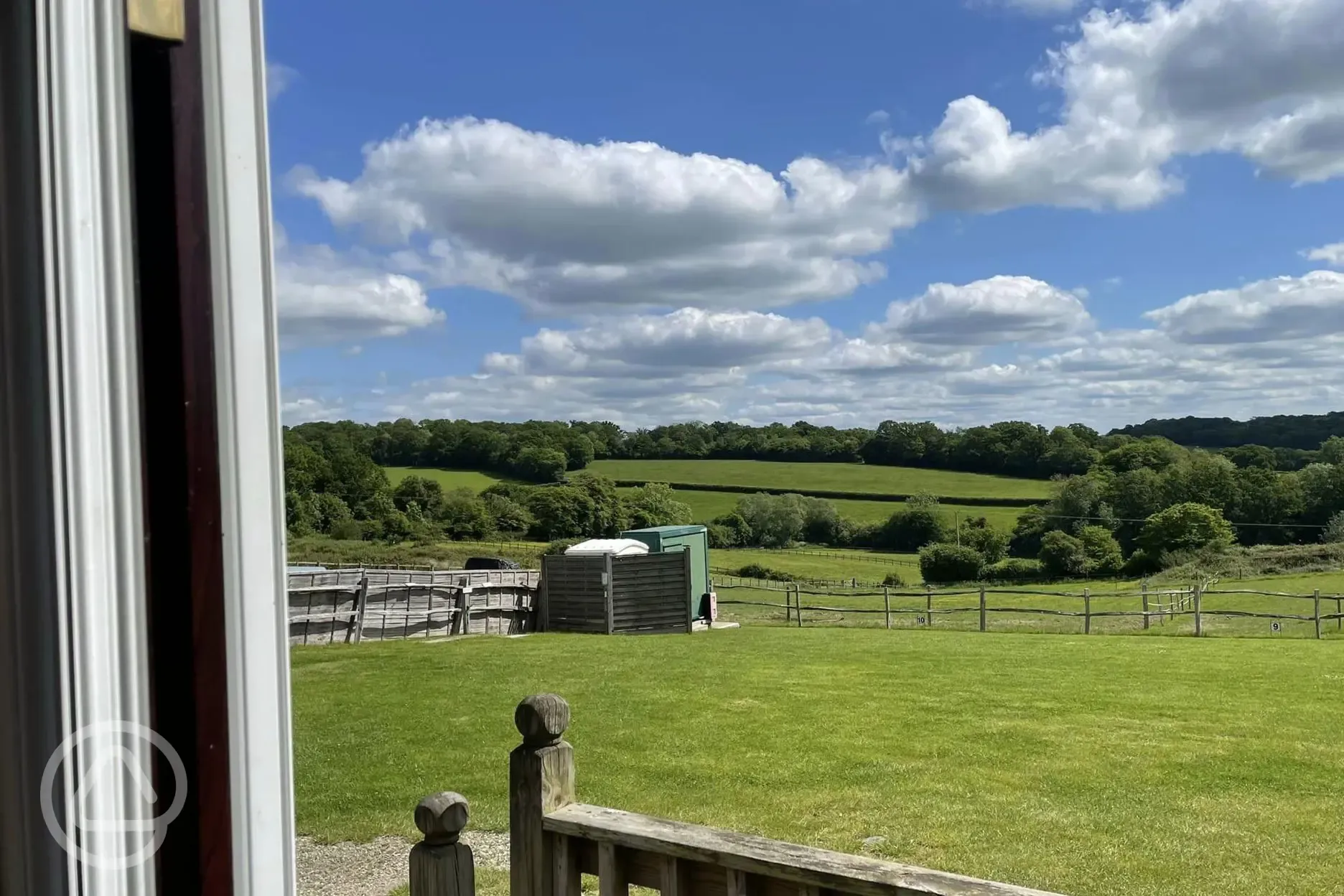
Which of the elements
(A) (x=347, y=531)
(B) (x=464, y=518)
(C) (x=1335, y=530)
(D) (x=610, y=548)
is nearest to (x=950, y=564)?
(C) (x=1335, y=530)

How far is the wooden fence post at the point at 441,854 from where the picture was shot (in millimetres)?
1918

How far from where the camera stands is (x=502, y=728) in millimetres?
8383

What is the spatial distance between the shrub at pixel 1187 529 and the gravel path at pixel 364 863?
48.6 metres

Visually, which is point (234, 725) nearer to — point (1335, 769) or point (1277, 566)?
point (1335, 769)

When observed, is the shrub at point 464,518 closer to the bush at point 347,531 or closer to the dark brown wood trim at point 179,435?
the bush at point 347,531

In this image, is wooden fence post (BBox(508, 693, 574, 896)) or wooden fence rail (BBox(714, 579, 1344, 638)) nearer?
wooden fence post (BBox(508, 693, 574, 896))

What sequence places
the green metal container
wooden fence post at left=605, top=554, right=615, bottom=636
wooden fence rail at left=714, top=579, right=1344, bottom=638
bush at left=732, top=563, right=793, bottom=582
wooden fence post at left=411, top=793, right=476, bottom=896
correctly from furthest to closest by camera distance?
bush at left=732, top=563, right=793, bottom=582 → wooden fence rail at left=714, top=579, right=1344, bottom=638 → the green metal container → wooden fence post at left=605, top=554, right=615, bottom=636 → wooden fence post at left=411, top=793, right=476, bottom=896

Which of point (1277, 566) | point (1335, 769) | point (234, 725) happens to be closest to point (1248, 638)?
point (1335, 769)

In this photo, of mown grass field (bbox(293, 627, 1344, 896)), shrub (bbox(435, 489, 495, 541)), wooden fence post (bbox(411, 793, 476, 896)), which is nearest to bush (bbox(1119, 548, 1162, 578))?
shrub (bbox(435, 489, 495, 541))

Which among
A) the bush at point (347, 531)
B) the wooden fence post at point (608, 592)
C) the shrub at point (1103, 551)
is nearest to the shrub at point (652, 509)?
the bush at point (347, 531)

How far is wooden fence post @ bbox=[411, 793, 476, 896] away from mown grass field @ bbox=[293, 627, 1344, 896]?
368cm

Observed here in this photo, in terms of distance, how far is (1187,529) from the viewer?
47.7 m

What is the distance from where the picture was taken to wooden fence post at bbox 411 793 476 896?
1918mm

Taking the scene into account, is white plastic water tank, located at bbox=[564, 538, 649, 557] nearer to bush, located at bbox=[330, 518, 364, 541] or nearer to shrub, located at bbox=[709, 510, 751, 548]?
bush, located at bbox=[330, 518, 364, 541]
